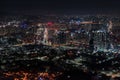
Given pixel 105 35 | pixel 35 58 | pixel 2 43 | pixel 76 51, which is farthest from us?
pixel 105 35

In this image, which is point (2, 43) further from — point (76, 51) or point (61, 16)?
point (61, 16)

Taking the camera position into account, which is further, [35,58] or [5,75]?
[35,58]

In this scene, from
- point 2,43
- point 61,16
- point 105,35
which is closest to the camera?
point 2,43

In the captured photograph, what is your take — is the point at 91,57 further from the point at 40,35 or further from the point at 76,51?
the point at 40,35

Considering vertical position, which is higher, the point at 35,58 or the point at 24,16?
the point at 24,16

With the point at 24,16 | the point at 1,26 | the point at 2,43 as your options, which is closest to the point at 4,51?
the point at 2,43

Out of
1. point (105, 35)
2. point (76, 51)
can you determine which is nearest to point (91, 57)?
point (76, 51)

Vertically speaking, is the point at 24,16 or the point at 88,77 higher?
the point at 24,16

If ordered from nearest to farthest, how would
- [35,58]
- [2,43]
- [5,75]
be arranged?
[5,75], [35,58], [2,43]

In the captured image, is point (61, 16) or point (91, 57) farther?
point (61, 16)
